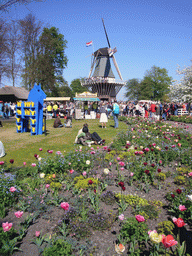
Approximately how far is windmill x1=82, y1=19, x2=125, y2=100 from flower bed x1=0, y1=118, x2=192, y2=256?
43137 mm

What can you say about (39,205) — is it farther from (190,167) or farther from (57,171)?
(190,167)

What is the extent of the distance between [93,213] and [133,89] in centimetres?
7413

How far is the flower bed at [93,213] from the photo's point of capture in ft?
8.83

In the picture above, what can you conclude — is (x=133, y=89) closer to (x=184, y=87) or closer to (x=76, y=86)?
(x=76, y=86)

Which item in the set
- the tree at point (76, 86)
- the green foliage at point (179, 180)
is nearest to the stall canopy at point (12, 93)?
the green foliage at point (179, 180)

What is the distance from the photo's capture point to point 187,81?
18.6 m

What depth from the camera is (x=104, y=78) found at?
4738 centimetres

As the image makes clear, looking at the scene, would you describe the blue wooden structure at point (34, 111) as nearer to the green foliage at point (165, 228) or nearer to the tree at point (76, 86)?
the green foliage at point (165, 228)

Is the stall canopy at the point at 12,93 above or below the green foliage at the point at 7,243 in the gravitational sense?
above

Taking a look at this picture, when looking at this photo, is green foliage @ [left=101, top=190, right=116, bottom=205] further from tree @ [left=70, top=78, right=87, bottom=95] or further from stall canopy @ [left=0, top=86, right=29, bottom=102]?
tree @ [left=70, top=78, right=87, bottom=95]

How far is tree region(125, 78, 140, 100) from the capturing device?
73.7m

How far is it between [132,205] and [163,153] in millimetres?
2914

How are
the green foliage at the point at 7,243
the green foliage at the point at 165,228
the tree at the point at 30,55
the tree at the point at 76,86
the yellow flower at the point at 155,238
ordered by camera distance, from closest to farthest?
the yellow flower at the point at 155,238 → the green foliage at the point at 7,243 → the green foliage at the point at 165,228 → the tree at the point at 30,55 → the tree at the point at 76,86

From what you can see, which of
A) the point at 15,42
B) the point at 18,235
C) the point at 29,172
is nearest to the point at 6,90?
the point at 15,42
